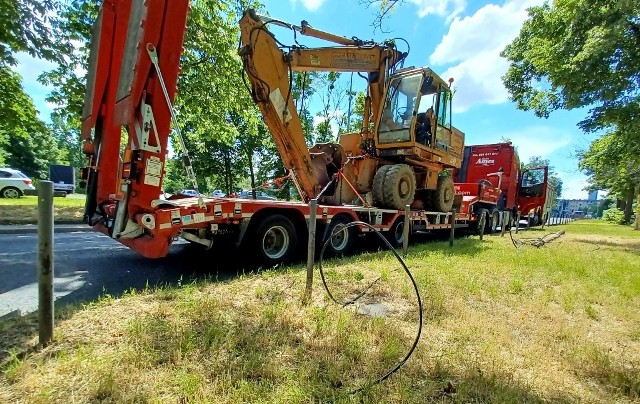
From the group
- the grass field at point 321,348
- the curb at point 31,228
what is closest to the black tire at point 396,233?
the grass field at point 321,348

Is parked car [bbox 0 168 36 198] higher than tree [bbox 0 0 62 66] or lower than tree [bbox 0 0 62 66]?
lower

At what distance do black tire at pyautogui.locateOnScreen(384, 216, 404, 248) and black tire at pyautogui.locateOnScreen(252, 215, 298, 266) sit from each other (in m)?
3.27

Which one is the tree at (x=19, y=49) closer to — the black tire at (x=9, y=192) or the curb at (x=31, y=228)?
the curb at (x=31, y=228)

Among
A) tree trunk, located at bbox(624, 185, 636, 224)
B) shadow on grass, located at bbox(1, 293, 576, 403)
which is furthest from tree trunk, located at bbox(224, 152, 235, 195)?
tree trunk, located at bbox(624, 185, 636, 224)

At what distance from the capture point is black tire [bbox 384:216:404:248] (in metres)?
7.96

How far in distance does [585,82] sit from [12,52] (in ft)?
53.4

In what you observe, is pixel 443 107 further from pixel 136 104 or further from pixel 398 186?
pixel 136 104

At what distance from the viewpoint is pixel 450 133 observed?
366 inches

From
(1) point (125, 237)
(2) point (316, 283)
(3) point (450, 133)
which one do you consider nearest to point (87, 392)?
(1) point (125, 237)

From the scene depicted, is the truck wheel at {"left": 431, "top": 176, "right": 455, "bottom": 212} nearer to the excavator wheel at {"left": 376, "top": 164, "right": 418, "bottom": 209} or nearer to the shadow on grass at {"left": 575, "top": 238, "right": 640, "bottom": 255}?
the excavator wheel at {"left": 376, "top": 164, "right": 418, "bottom": 209}

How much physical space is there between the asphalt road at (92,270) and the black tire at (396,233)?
13.0ft

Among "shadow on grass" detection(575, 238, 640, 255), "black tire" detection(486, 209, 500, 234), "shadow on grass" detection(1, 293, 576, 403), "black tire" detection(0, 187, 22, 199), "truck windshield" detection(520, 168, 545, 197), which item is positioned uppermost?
"truck windshield" detection(520, 168, 545, 197)

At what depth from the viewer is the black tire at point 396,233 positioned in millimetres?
7961

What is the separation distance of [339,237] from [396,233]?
222 centimetres
